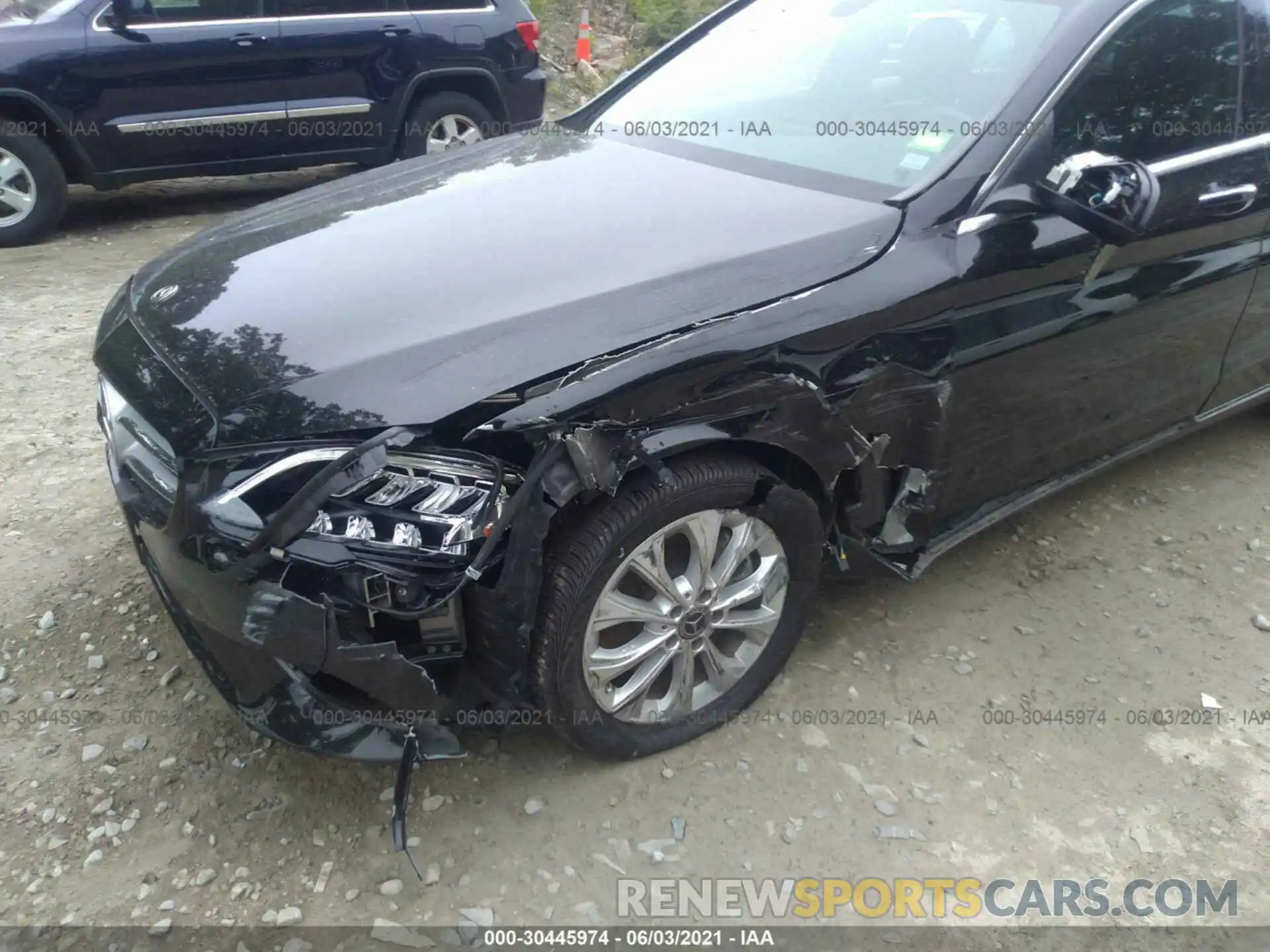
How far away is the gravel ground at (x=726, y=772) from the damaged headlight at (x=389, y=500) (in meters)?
0.78

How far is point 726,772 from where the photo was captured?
7.65 feet

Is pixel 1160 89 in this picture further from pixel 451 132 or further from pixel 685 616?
pixel 451 132

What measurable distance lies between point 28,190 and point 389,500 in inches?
197

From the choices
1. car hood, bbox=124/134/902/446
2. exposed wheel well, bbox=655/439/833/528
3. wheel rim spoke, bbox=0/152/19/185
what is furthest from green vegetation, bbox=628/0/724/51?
exposed wheel well, bbox=655/439/833/528

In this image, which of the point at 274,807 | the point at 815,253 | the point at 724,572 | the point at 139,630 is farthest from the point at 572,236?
the point at 139,630

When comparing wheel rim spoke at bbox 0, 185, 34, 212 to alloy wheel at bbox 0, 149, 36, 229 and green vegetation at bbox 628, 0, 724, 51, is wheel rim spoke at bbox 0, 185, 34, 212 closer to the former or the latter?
alloy wheel at bbox 0, 149, 36, 229

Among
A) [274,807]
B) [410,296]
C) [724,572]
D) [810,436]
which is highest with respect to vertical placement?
[410,296]

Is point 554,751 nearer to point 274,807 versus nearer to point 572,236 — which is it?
point 274,807

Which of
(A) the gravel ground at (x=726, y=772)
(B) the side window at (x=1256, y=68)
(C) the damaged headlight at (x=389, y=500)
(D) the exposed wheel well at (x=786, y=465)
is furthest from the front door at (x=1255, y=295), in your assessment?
(C) the damaged headlight at (x=389, y=500)

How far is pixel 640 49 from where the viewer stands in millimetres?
10914

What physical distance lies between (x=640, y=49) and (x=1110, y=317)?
374 inches

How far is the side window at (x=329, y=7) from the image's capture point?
578 centimetres

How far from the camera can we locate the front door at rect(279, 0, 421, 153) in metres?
5.82

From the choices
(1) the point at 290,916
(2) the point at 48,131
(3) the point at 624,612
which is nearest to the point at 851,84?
(3) the point at 624,612
